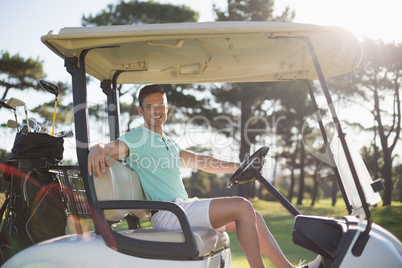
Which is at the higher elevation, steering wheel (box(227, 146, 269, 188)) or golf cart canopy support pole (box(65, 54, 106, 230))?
golf cart canopy support pole (box(65, 54, 106, 230))

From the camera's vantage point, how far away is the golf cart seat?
2535 millimetres

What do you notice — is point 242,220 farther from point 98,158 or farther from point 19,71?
point 19,71

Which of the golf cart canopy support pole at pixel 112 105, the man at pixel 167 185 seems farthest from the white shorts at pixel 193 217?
the golf cart canopy support pole at pixel 112 105

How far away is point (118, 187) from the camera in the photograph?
2732mm

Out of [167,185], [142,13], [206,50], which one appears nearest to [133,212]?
[167,185]

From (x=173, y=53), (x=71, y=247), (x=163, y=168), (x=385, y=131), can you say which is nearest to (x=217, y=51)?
(x=173, y=53)

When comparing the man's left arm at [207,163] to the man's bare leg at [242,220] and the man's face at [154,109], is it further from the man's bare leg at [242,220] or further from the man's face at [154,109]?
the man's bare leg at [242,220]

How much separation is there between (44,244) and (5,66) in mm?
15660

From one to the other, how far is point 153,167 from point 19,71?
15.2 meters

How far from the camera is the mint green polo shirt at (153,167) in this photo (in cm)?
300

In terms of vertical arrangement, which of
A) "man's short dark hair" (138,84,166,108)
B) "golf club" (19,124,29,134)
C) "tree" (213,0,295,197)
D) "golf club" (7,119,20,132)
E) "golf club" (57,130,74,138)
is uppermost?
"tree" (213,0,295,197)

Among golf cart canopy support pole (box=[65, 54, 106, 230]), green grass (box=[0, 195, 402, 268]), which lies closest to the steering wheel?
golf cart canopy support pole (box=[65, 54, 106, 230])

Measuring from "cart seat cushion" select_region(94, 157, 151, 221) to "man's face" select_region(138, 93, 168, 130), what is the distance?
1.14ft

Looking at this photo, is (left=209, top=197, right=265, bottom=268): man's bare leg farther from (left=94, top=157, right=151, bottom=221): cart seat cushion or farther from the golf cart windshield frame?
(left=94, top=157, right=151, bottom=221): cart seat cushion
